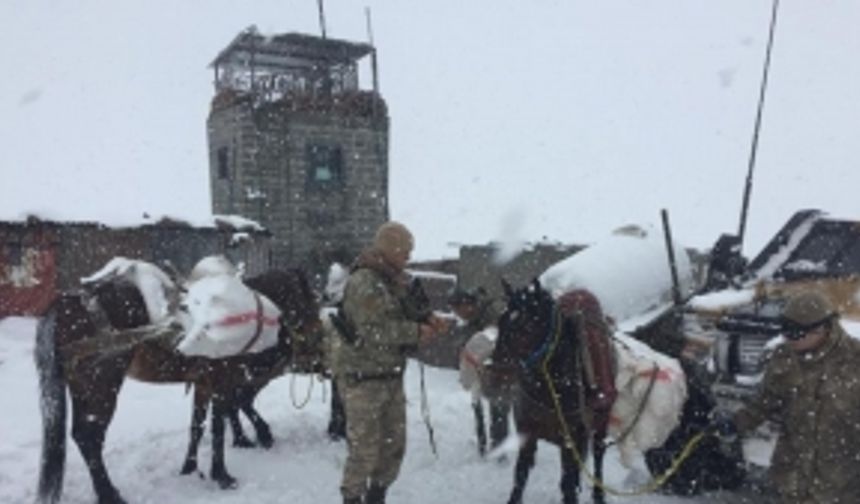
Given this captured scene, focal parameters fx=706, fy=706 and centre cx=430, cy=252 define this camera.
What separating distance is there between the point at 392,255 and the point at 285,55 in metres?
17.2

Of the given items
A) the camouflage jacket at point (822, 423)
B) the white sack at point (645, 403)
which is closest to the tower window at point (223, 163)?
the white sack at point (645, 403)

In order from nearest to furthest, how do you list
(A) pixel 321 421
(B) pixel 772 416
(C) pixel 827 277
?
(B) pixel 772 416 → (C) pixel 827 277 → (A) pixel 321 421

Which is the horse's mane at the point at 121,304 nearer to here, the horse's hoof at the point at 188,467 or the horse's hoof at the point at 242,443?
the horse's hoof at the point at 188,467

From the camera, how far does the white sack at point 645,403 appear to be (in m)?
4.54

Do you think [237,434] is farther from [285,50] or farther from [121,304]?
[285,50]

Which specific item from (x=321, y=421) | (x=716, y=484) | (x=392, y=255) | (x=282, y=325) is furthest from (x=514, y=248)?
(x=392, y=255)

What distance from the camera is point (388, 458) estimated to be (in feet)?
14.7

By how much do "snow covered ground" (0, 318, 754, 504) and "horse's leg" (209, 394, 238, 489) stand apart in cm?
9

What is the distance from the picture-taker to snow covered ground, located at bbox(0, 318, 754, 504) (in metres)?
5.50

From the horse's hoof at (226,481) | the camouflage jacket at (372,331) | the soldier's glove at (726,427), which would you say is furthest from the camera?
the horse's hoof at (226,481)

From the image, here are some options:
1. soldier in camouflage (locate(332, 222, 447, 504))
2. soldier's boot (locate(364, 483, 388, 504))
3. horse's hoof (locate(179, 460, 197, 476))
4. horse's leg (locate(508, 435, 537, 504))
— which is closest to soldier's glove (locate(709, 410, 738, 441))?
horse's leg (locate(508, 435, 537, 504))

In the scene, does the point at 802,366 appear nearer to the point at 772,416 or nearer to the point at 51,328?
the point at 772,416

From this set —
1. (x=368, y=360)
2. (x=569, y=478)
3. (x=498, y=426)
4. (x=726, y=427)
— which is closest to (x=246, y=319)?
(x=368, y=360)

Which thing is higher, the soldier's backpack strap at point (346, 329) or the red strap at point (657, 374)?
the soldier's backpack strap at point (346, 329)
